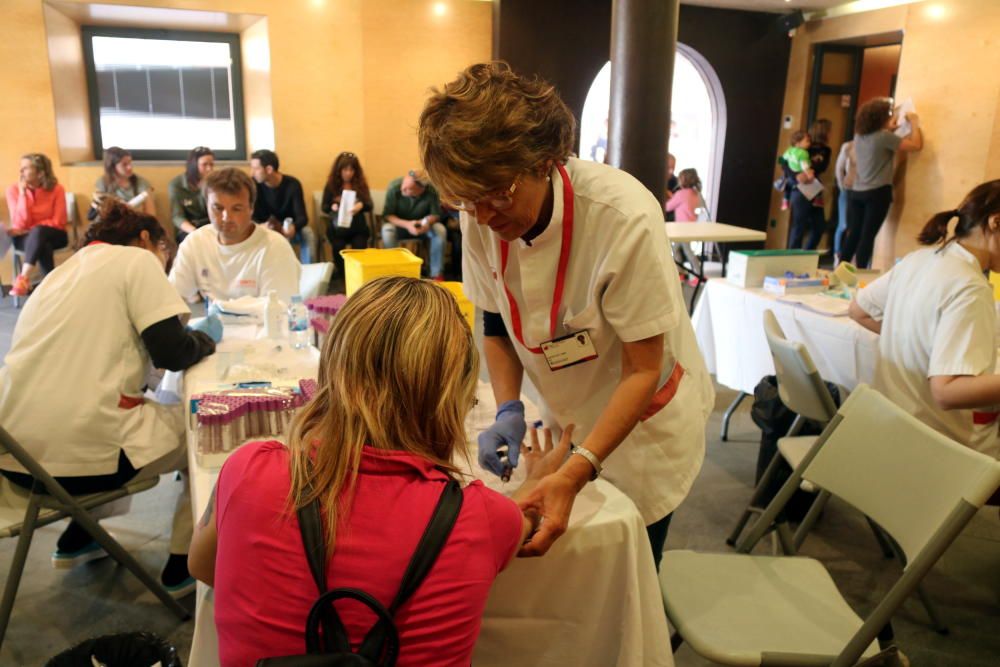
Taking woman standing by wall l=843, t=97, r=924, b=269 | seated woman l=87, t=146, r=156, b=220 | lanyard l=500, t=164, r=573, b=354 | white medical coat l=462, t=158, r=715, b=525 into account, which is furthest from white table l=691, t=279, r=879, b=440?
seated woman l=87, t=146, r=156, b=220

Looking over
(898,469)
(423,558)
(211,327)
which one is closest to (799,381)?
(898,469)

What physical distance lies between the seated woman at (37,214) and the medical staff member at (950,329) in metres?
5.73

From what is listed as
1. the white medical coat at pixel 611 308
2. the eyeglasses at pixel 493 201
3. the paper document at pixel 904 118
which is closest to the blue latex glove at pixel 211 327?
the white medical coat at pixel 611 308

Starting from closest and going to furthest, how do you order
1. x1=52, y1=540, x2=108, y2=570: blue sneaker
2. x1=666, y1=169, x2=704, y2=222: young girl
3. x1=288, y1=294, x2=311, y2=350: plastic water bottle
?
x1=52, y1=540, x2=108, y2=570: blue sneaker
x1=288, y1=294, x2=311, y2=350: plastic water bottle
x1=666, y1=169, x2=704, y2=222: young girl

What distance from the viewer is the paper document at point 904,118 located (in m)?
6.75

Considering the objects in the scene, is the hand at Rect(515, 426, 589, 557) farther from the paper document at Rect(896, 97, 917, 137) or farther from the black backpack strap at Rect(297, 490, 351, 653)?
the paper document at Rect(896, 97, 917, 137)

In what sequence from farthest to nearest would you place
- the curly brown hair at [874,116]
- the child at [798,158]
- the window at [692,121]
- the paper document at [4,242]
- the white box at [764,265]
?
the window at [692,121] → the child at [798,158] → the curly brown hair at [874,116] → the paper document at [4,242] → the white box at [764,265]

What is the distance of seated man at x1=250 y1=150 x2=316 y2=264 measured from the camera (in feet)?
20.7

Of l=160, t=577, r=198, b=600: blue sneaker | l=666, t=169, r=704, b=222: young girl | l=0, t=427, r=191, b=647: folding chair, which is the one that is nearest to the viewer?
l=0, t=427, r=191, b=647: folding chair

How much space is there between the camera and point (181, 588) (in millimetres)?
2061

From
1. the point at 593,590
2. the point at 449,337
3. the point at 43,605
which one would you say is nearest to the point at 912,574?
the point at 593,590

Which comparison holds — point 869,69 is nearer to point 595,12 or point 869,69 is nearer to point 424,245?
point 595,12

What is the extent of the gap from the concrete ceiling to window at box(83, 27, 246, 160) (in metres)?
4.60

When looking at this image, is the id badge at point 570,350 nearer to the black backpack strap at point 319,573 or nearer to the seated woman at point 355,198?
the black backpack strap at point 319,573
